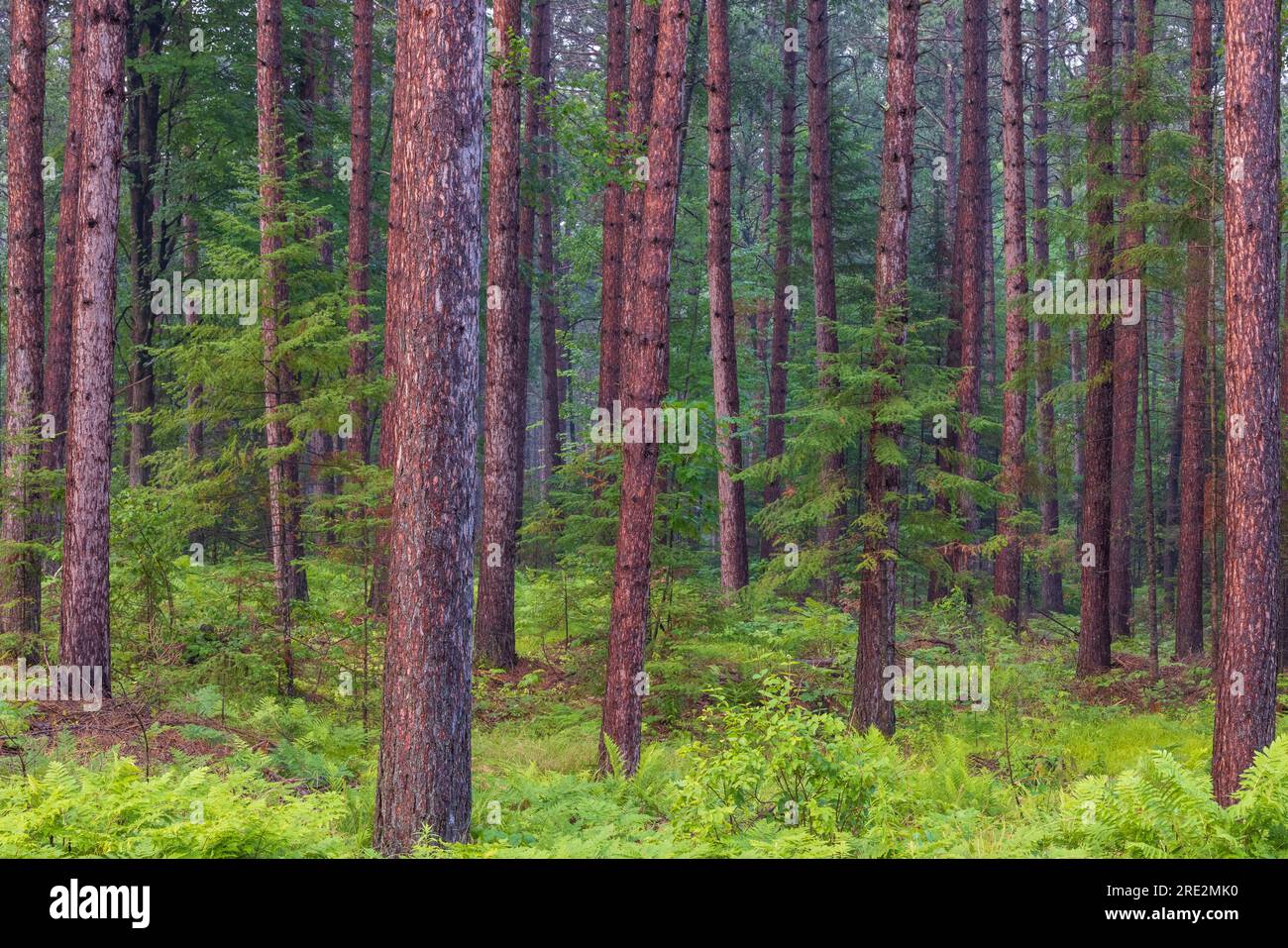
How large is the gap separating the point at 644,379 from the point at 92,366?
6029 millimetres

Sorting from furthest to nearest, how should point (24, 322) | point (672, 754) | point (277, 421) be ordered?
point (24, 322)
point (277, 421)
point (672, 754)

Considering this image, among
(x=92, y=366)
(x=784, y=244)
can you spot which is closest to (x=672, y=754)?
(x=92, y=366)

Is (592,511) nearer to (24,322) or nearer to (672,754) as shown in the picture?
(672,754)

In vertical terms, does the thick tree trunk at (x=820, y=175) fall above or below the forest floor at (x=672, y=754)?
above

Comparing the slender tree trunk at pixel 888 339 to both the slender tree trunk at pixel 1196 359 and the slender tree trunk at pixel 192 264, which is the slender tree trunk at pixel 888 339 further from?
the slender tree trunk at pixel 192 264

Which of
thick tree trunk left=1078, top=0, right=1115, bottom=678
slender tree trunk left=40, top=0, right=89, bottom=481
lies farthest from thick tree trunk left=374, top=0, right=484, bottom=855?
thick tree trunk left=1078, top=0, right=1115, bottom=678

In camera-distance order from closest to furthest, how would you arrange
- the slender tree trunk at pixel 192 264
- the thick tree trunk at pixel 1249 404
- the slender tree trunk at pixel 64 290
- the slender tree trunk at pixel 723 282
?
the thick tree trunk at pixel 1249 404, the slender tree trunk at pixel 64 290, the slender tree trunk at pixel 723 282, the slender tree trunk at pixel 192 264

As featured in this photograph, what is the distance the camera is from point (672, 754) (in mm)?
11594

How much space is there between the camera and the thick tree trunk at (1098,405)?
52.1ft

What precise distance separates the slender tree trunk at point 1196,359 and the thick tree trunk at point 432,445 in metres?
11.4

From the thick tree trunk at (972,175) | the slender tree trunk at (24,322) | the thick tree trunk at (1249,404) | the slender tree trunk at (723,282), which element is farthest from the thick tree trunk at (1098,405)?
the slender tree trunk at (24,322)
